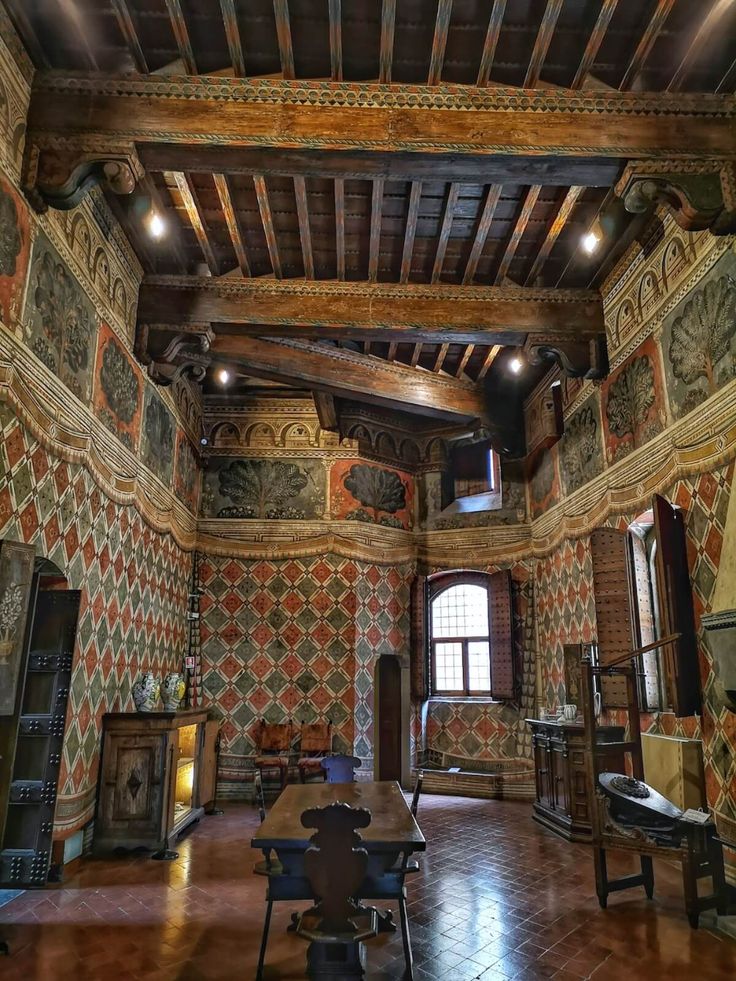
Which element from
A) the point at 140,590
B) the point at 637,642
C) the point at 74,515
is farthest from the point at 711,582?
the point at 140,590

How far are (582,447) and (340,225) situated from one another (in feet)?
13.3

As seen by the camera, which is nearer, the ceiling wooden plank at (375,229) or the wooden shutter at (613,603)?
the ceiling wooden plank at (375,229)

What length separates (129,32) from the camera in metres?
4.63

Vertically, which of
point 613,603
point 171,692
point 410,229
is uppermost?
point 410,229

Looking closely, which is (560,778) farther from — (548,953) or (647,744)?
(548,953)

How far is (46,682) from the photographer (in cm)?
543

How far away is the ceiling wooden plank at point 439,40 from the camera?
4406 millimetres

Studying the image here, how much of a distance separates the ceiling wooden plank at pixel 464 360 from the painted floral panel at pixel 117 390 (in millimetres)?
4406

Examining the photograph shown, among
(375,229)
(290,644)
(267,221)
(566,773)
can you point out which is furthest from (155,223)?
(566,773)

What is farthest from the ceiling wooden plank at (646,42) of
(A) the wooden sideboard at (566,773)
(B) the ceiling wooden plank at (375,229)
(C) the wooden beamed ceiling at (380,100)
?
(A) the wooden sideboard at (566,773)

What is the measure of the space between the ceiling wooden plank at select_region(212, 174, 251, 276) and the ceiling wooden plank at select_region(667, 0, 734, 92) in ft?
12.6

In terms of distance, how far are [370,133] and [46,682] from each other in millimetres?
5211

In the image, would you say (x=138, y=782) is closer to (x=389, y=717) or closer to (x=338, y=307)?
(x=389, y=717)

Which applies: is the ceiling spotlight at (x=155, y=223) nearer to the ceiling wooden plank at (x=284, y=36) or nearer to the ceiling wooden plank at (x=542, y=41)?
the ceiling wooden plank at (x=284, y=36)
